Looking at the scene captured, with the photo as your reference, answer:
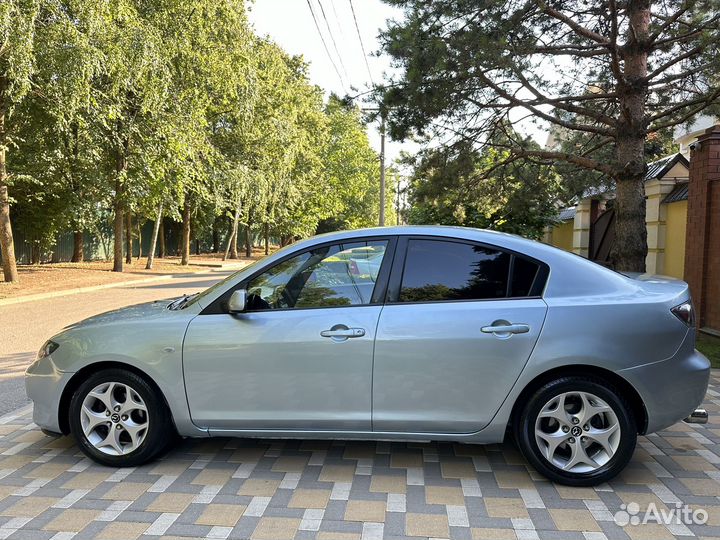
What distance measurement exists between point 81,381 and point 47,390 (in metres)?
0.25

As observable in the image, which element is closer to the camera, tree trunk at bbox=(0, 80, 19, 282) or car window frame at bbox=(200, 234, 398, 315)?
car window frame at bbox=(200, 234, 398, 315)

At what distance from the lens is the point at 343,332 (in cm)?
340

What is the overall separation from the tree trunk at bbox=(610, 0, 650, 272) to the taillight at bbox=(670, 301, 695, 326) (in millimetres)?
4334

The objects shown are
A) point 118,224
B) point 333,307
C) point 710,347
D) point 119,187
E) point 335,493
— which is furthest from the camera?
point 118,224

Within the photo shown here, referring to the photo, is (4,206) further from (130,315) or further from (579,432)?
(579,432)

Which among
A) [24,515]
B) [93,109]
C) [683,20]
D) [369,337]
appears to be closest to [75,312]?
[93,109]

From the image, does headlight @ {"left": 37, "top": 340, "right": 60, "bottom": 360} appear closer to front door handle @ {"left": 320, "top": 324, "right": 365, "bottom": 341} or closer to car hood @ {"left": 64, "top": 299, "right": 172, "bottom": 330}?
car hood @ {"left": 64, "top": 299, "right": 172, "bottom": 330}

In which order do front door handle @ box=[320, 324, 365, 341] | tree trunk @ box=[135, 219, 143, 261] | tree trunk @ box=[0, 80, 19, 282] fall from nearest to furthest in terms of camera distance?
front door handle @ box=[320, 324, 365, 341] → tree trunk @ box=[0, 80, 19, 282] → tree trunk @ box=[135, 219, 143, 261]

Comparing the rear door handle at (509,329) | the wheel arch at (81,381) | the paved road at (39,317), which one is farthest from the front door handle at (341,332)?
the paved road at (39,317)

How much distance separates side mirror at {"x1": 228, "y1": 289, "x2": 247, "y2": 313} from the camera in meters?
3.46

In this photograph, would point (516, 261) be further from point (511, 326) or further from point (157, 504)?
point (157, 504)

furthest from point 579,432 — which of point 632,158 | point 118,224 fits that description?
point 118,224

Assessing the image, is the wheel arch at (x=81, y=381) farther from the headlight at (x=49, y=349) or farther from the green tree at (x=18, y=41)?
the green tree at (x=18, y=41)

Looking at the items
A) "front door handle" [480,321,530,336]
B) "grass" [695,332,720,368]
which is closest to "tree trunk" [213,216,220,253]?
"grass" [695,332,720,368]
